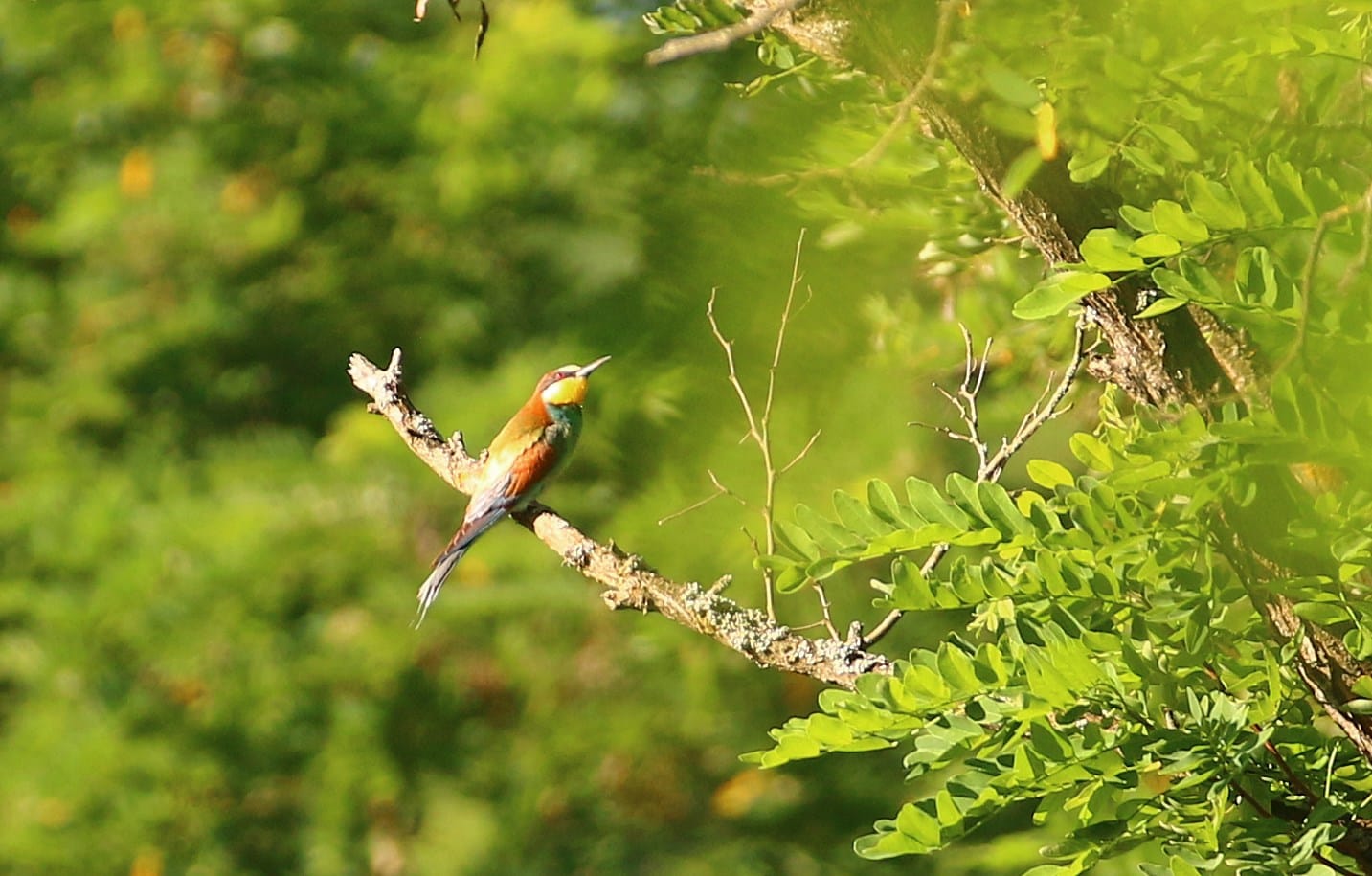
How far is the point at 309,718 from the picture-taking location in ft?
19.1

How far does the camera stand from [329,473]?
5.59m

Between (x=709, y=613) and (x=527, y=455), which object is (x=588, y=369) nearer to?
(x=527, y=455)

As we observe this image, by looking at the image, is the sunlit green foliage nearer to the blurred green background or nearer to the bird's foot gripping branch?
the blurred green background

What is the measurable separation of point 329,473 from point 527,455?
2388 millimetres

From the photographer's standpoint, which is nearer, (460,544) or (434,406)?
(460,544)

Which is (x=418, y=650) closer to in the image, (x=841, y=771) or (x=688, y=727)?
(x=688, y=727)

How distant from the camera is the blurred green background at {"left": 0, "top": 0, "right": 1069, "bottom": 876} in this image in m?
5.35

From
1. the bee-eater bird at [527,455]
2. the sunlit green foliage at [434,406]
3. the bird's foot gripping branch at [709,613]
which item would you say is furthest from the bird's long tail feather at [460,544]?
the bird's foot gripping branch at [709,613]

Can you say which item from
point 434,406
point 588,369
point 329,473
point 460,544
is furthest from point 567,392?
point 329,473

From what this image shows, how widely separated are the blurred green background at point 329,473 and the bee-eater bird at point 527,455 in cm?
19

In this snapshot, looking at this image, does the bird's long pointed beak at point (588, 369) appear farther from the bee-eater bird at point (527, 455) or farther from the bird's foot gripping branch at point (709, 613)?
the bird's foot gripping branch at point (709, 613)

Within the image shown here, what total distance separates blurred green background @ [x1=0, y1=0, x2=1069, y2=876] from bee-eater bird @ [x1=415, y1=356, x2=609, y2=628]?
0.62 ft

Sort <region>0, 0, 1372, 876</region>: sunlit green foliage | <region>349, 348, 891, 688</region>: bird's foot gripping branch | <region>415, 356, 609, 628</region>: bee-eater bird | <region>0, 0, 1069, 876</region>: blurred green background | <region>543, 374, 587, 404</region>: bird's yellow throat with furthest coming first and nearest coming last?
<region>0, 0, 1069, 876</region>: blurred green background, <region>543, 374, 587, 404</region>: bird's yellow throat, <region>415, 356, 609, 628</region>: bee-eater bird, <region>0, 0, 1372, 876</region>: sunlit green foliage, <region>349, 348, 891, 688</region>: bird's foot gripping branch

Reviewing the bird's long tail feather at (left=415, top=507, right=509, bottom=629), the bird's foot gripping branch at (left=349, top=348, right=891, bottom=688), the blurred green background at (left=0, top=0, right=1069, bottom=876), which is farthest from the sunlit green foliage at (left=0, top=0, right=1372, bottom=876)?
the bird's long tail feather at (left=415, top=507, right=509, bottom=629)
